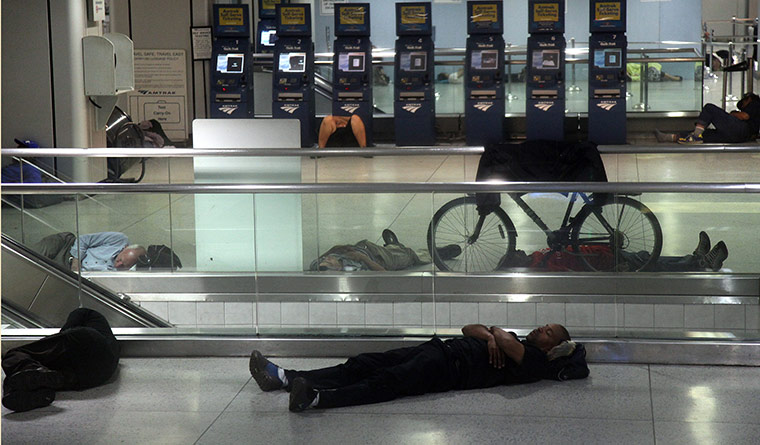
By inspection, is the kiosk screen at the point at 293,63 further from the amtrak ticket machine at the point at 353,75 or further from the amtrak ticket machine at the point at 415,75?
the amtrak ticket machine at the point at 415,75

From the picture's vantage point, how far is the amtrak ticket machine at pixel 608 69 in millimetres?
12133

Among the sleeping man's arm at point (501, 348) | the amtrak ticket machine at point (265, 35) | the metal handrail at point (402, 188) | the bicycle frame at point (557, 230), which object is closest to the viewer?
the sleeping man's arm at point (501, 348)

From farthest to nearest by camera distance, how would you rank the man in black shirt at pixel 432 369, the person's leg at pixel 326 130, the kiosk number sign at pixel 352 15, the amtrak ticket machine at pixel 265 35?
the amtrak ticket machine at pixel 265 35, the kiosk number sign at pixel 352 15, the person's leg at pixel 326 130, the man in black shirt at pixel 432 369

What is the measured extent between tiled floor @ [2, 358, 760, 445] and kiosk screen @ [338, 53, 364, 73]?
30.3 feet

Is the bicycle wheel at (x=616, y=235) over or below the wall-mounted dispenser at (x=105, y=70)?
below

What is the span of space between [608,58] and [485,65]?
5.36ft

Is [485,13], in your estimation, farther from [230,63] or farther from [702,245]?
[702,245]

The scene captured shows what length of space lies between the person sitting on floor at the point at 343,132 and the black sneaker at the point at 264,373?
8833mm

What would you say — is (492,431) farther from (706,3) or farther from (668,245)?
(706,3)

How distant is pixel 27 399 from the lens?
3.53 metres

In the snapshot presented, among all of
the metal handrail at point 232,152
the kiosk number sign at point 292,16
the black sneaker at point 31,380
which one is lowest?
the black sneaker at point 31,380

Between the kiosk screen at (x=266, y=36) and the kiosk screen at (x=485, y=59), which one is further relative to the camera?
the kiosk screen at (x=266, y=36)

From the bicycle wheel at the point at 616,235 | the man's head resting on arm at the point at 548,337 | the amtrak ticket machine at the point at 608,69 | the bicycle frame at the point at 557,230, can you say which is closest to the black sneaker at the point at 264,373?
the man's head resting on arm at the point at 548,337

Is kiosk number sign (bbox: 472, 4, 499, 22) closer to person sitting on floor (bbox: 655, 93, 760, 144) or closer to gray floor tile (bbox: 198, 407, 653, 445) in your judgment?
person sitting on floor (bbox: 655, 93, 760, 144)
